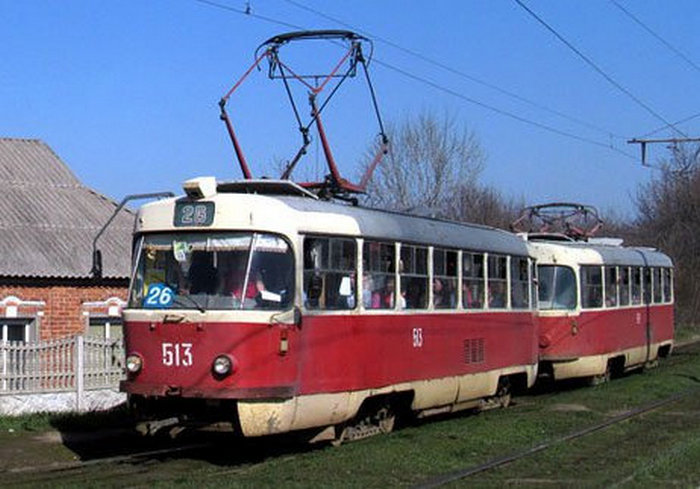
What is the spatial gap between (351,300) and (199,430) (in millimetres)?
2175

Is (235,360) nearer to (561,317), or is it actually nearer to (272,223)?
(272,223)

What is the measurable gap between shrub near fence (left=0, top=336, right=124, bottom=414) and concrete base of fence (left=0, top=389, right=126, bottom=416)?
1 centimetres

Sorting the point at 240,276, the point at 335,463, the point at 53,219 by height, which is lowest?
the point at 335,463

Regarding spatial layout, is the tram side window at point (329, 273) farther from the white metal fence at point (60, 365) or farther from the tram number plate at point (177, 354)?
the white metal fence at point (60, 365)

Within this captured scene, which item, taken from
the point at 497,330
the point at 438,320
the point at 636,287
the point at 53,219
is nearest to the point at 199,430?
the point at 438,320

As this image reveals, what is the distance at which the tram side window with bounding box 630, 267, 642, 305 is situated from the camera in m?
22.9

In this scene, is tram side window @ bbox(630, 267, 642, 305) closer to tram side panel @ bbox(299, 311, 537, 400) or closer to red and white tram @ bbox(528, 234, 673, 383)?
red and white tram @ bbox(528, 234, 673, 383)

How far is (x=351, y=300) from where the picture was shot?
38.3 feet

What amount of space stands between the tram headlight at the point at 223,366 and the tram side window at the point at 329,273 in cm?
104

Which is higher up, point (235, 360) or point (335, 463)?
point (235, 360)

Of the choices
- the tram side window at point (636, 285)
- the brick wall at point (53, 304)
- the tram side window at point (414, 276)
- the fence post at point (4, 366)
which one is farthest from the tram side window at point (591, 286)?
the fence post at point (4, 366)

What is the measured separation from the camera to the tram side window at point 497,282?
15.4 metres

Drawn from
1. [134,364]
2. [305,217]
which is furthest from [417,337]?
[134,364]

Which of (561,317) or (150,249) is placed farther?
(561,317)
